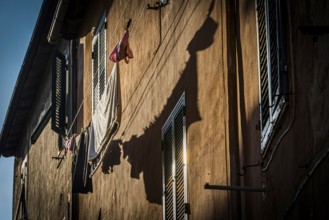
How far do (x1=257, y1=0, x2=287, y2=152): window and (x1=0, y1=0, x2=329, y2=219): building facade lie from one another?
0.01 metres

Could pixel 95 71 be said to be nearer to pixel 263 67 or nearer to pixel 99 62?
pixel 99 62

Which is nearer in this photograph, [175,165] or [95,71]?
[175,165]

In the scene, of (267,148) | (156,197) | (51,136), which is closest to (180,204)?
(156,197)

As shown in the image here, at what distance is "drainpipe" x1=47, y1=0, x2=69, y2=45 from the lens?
19.2 metres

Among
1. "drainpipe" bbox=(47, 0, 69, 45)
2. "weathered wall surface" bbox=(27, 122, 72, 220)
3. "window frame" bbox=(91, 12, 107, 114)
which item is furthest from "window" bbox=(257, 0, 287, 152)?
"weathered wall surface" bbox=(27, 122, 72, 220)

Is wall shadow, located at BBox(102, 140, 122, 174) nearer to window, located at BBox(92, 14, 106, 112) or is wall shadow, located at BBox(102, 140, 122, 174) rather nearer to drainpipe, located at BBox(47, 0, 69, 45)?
window, located at BBox(92, 14, 106, 112)

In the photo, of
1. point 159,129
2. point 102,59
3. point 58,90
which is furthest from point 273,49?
point 58,90

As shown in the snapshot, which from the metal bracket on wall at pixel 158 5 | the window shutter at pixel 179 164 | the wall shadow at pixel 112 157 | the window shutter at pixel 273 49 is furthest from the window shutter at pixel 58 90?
the window shutter at pixel 273 49

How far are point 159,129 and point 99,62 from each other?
4.85 meters

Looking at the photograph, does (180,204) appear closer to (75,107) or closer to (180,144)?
(180,144)

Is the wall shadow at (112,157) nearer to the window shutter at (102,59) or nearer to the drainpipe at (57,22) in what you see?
the window shutter at (102,59)

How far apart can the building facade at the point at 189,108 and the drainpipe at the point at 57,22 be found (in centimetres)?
4

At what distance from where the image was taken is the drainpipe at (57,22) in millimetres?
19156

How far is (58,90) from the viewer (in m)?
20.9
